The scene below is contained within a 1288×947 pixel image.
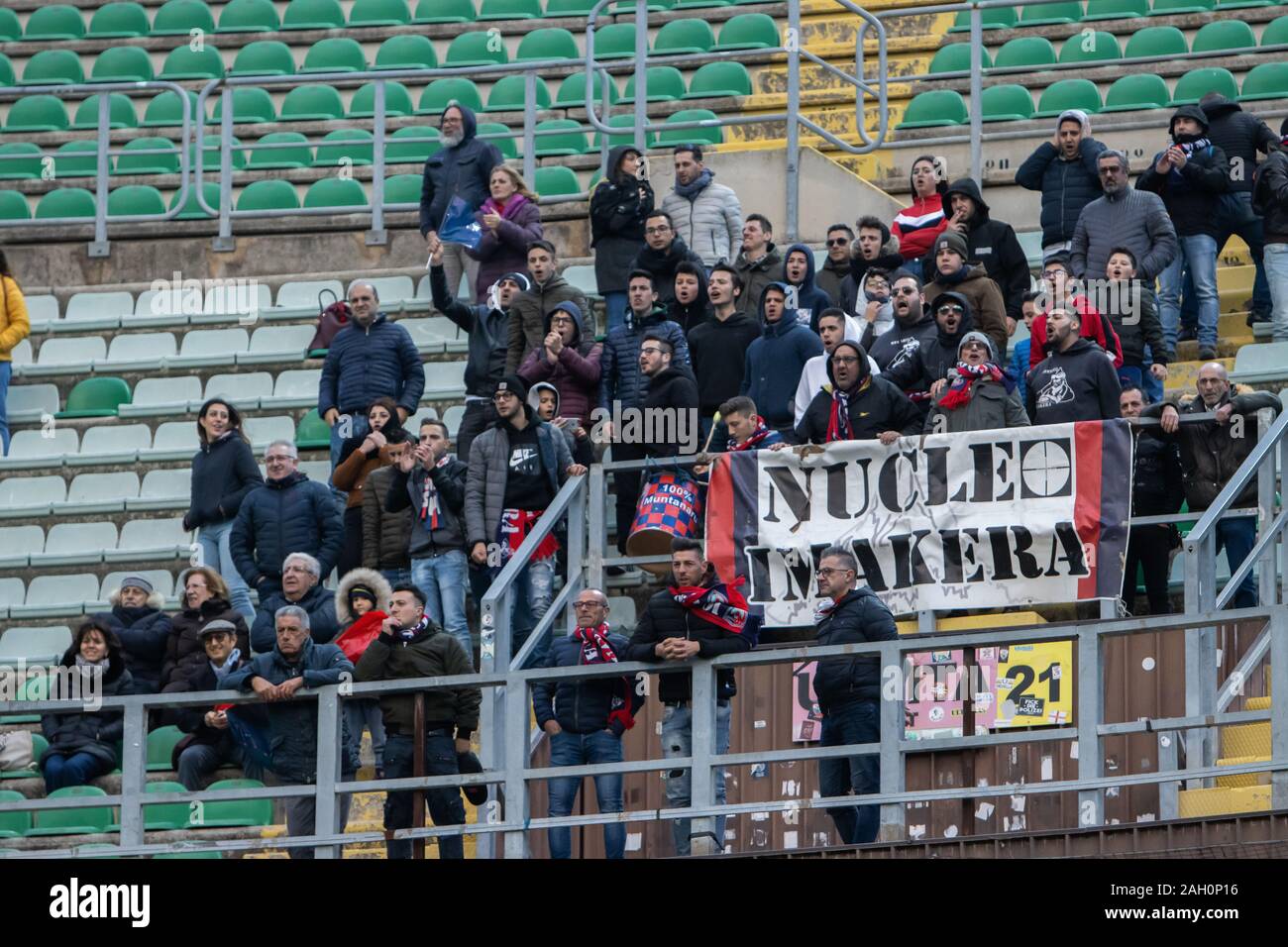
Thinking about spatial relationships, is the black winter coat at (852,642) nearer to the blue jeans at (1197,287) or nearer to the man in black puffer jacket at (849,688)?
the man in black puffer jacket at (849,688)

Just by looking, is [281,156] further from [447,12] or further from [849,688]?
[849,688]

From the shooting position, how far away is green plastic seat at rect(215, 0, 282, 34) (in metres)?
26.0

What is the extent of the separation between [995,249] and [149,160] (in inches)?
316

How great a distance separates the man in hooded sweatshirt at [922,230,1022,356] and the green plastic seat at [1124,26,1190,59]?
5.21m

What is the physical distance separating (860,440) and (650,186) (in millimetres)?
4219

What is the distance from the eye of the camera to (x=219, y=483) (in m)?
18.5

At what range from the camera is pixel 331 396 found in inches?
754

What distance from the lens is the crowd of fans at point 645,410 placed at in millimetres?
15602

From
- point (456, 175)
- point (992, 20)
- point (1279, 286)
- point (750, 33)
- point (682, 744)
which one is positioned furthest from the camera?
point (750, 33)

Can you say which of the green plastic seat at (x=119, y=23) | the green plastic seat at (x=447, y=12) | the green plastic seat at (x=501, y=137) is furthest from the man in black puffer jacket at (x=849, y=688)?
the green plastic seat at (x=119, y=23)

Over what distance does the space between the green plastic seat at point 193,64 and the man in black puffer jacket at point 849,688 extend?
11.4m

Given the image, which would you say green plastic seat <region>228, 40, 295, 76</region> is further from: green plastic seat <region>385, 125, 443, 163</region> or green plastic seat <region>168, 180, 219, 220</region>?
green plastic seat <region>168, 180, 219, 220</region>

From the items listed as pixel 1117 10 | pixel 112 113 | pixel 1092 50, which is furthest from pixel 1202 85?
pixel 112 113
